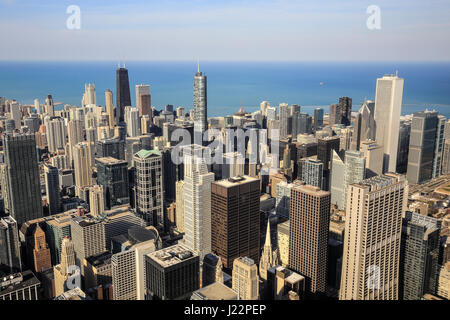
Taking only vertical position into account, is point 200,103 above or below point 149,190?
above

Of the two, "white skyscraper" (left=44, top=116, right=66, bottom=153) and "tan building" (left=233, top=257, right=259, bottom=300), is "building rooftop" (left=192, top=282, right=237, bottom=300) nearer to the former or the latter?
"tan building" (left=233, top=257, right=259, bottom=300)

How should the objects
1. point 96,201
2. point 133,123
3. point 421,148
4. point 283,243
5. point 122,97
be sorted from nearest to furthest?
1. point 283,243
2. point 96,201
3. point 421,148
4. point 133,123
5. point 122,97

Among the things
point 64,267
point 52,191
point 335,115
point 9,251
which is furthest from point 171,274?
point 335,115

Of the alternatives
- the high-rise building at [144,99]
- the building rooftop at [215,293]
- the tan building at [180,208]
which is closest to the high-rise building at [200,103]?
the high-rise building at [144,99]

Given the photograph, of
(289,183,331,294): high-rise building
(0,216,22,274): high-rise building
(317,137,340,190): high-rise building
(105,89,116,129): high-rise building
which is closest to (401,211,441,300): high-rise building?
(289,183,331,294): high-rise building

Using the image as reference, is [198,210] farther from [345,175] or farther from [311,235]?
[345,175]

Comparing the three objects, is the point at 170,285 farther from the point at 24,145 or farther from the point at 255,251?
the point at 24,145

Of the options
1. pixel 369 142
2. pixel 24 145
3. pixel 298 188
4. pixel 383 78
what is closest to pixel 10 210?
pixel 24 145
